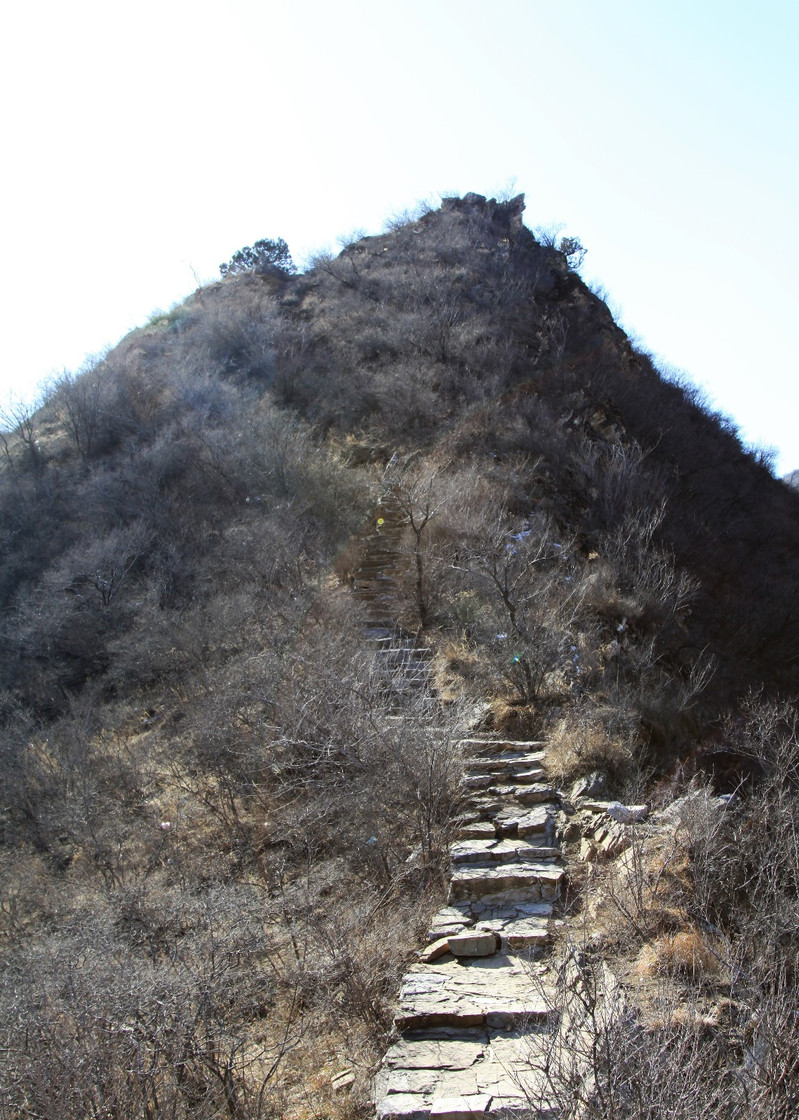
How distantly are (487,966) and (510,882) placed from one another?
2.91 feet

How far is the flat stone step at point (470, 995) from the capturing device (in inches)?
180

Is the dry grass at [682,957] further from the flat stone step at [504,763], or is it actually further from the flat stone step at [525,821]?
the flat stone step at [504,763]

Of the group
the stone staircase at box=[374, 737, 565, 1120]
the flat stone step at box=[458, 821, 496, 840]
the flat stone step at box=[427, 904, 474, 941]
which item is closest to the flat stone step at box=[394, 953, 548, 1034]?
the stone staircase at box=[374, 737, 565, 1120]

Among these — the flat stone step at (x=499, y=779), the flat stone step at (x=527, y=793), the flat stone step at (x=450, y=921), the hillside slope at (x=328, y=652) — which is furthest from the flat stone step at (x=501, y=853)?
the flat stone step at (x=499, y=779)

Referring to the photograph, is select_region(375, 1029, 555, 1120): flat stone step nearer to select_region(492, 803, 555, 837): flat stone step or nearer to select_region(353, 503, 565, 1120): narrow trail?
select_region(353, 503, 565, 1120): narrow trail

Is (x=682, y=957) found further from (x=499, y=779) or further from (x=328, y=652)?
(x=328, y=652)

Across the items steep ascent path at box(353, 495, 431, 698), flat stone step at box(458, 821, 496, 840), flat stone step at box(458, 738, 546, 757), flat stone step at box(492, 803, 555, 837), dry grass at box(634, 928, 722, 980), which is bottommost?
dry grass at box(634, 928, 722, 980)

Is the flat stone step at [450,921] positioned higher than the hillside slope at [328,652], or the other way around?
the hillside slope at [328,652]

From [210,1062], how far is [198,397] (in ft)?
61.3

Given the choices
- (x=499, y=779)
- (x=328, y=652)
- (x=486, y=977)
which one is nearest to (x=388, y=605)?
(x=328, y=652)

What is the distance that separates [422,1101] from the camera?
400 cm

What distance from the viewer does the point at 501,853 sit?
6.44 m

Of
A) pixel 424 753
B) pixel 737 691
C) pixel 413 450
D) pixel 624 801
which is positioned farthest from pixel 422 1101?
pixel 413 450

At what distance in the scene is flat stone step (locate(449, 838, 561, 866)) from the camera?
640cm
